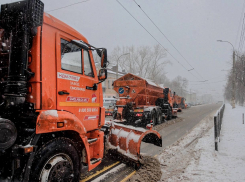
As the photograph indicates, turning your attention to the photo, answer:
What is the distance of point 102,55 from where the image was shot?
371 cm

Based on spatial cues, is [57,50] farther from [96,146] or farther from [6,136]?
[96,146]

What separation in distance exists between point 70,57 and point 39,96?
1.01 metres

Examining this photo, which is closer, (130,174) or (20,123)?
(20,123)

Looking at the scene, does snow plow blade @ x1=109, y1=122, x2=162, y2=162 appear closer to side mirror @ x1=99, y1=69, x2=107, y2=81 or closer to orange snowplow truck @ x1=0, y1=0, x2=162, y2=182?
orange snowplow truck @ x1=0, y1=0, x2=162, y2=182

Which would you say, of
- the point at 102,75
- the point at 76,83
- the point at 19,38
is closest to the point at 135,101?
the point at 102,75

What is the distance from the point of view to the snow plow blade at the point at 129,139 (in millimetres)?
4391

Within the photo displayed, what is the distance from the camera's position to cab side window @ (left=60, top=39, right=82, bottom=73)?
3303 mm

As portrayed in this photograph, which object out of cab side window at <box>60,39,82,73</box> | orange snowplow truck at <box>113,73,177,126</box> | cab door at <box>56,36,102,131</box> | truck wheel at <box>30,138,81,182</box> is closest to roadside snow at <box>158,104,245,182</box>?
truck wheel at <box>30,138,81,182</box>

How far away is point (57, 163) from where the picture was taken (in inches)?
108

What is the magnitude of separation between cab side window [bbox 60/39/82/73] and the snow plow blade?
82.2 inches

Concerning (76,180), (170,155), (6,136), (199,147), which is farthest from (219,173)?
(6,136)

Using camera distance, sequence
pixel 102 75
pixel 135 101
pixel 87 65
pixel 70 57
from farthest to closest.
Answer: pixel 135 101
pixel 102 75
pixel 87 65
pixel 70 57

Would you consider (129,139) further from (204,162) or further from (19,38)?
(19,38)

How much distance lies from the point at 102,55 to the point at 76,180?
2.38 metres
